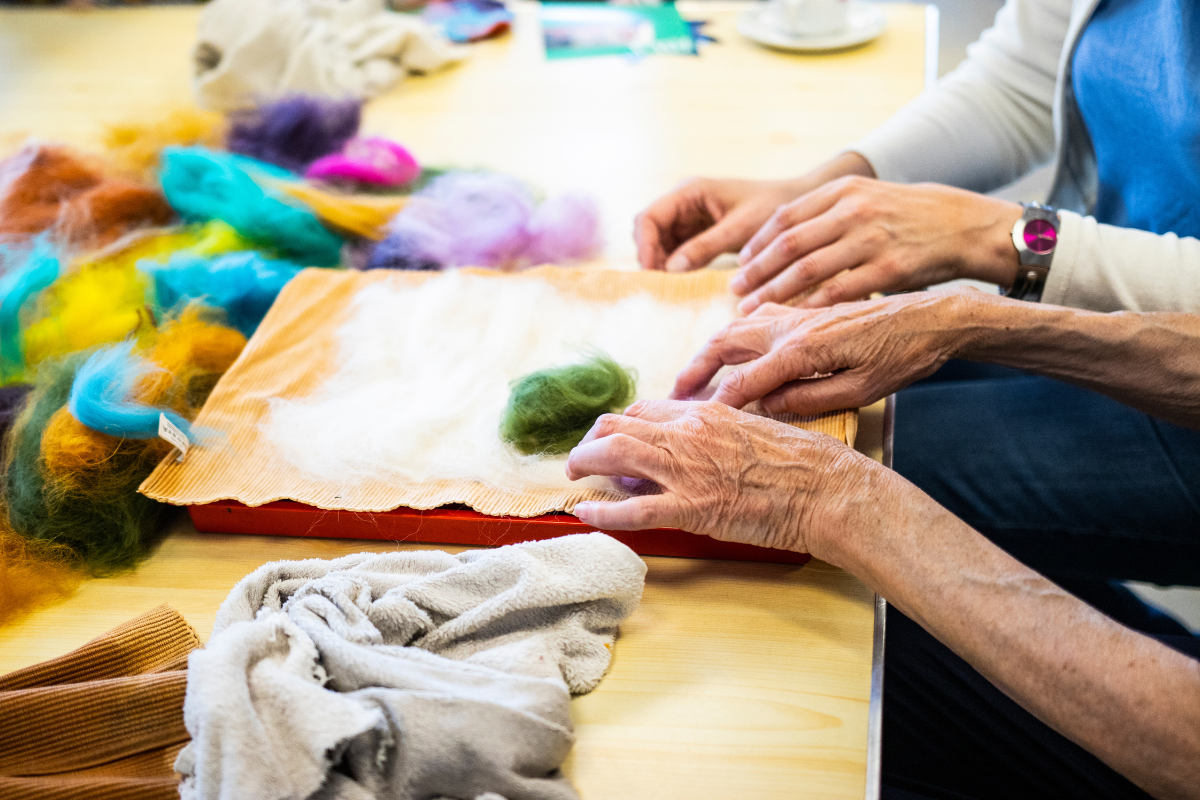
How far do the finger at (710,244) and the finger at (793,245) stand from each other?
0.43 ft

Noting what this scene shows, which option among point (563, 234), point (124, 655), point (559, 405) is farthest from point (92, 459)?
point (563, 234)

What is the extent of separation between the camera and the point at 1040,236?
3.32 feet

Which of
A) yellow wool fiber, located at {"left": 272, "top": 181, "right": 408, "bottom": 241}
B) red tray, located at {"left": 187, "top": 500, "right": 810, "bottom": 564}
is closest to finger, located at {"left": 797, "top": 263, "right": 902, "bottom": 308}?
red tray, located at {"left": 187, "top": 500, "right": 810, "bottom": 564}

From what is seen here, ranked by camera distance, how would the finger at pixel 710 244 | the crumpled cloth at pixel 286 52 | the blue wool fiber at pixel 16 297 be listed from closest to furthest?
the blue wool fiber at pixel 16 297 < the finger at pixel 710 244 < the crumpled cloth at pixel 286 52

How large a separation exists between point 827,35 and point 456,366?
132 centimetres

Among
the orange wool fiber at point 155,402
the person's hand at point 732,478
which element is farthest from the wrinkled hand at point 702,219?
the orange wool fiber at point 155,402

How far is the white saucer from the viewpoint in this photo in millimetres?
1815

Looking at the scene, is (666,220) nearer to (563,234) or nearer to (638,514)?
(563,234)

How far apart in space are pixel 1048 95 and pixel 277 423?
119 centimetres

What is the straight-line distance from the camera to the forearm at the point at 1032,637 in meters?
0.60

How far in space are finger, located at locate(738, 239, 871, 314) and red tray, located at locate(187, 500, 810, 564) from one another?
32 cm

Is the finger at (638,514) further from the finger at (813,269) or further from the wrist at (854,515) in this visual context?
the finger at (813,269)

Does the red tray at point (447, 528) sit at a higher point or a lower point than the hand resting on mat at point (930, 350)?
lower

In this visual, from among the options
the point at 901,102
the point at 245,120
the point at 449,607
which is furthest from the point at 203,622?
the point at 901,102
